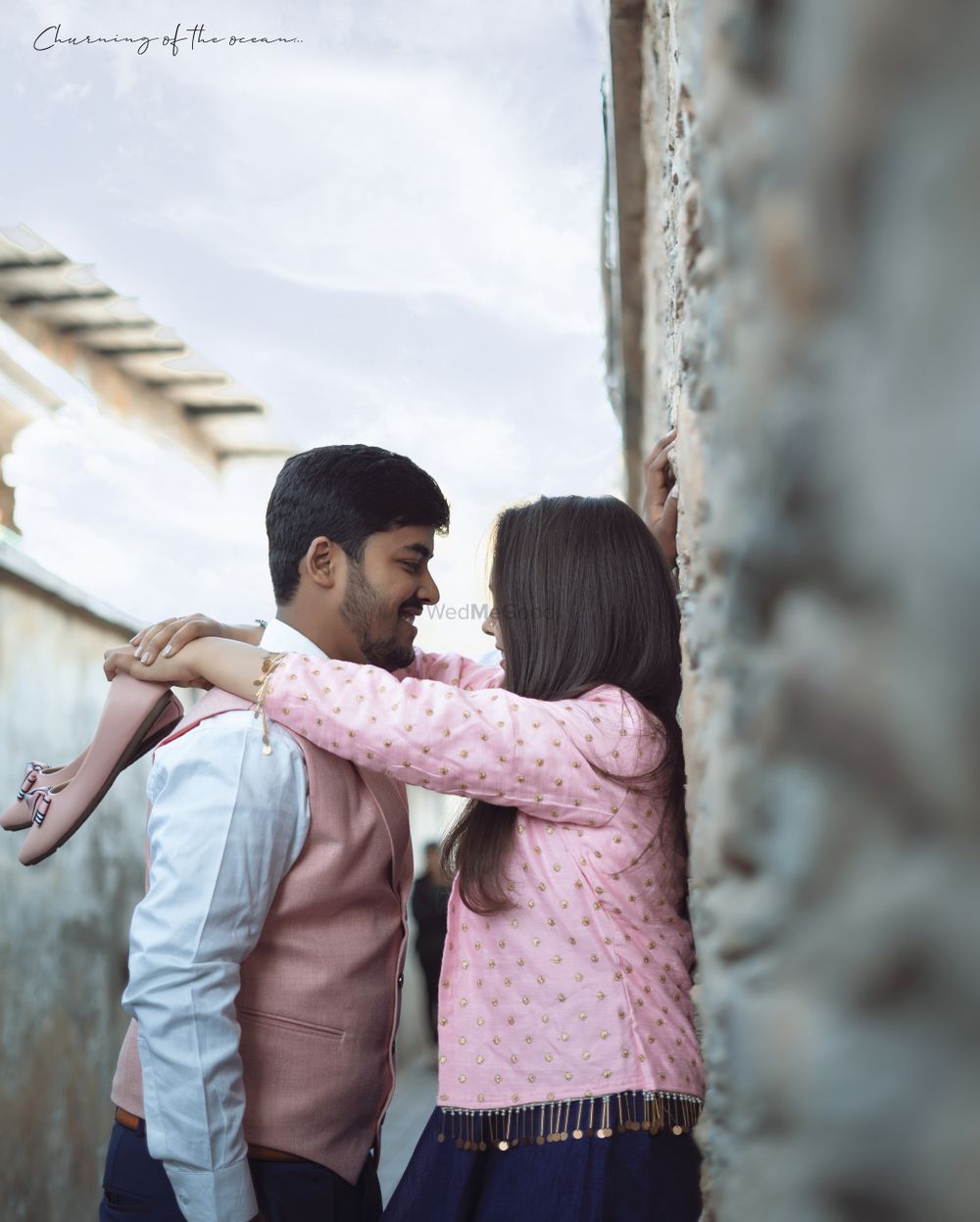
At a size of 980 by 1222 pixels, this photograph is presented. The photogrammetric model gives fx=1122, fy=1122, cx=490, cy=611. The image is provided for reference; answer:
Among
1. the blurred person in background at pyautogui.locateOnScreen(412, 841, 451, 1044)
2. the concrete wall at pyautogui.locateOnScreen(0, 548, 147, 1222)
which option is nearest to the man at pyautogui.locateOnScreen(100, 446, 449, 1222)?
the concrete wall at pyautogui.locateOnScreen(0, 548, 147, 1222)

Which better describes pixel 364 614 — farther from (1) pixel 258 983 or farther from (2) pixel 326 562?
(1) pixel 258 983

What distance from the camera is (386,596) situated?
6.20 feet

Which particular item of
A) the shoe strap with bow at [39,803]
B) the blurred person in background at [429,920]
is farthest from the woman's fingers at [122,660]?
the blurred person in background at [429,920]

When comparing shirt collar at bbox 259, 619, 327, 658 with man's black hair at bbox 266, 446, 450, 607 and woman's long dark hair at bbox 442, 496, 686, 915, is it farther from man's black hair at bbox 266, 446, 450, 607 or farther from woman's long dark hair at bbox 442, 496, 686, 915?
woman's long dark hair at bbox 442, 496, 686, 915

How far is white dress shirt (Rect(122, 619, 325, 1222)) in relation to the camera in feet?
4.61

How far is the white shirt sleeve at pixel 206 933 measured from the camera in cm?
140

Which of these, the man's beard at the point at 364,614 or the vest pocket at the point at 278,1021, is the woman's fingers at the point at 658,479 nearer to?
the man's beard at the point at 364,614

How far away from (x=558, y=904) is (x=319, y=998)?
46 centimetres

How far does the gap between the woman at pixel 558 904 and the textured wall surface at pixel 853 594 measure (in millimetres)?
947

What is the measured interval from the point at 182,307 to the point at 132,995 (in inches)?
238

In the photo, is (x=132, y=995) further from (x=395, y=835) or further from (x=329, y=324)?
(x=329, y=324)

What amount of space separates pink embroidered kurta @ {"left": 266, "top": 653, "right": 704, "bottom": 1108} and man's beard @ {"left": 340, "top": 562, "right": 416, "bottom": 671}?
19.2 inches

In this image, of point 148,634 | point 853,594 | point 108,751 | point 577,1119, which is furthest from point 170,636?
point 853,594

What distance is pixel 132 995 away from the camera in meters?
1.47
